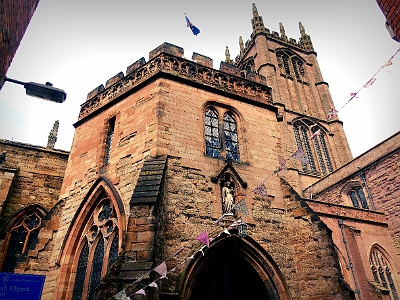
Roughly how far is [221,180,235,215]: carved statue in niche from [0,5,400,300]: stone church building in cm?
3

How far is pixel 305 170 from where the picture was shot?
2569cm

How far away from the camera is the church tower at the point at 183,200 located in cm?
675

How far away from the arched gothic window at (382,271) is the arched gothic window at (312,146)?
1120 cm

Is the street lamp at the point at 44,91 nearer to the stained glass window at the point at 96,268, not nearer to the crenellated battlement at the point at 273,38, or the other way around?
the stained glass window at the point at 96,268

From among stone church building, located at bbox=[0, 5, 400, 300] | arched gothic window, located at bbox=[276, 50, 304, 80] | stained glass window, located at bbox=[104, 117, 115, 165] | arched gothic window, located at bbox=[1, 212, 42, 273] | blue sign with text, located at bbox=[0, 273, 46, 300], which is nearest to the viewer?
blue sign with text, located at bbox=[0, 273, 46, 300]

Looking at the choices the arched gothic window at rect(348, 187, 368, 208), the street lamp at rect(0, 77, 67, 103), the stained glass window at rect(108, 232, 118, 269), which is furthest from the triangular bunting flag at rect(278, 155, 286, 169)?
the arched gothic window at rect(348, 187, 368, 208)

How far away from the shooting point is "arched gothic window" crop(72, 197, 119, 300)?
757cm

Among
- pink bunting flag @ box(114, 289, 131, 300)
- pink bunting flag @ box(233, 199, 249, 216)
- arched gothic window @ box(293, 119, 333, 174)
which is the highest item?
arched gothic window @ box(293, 119, 333, 174)

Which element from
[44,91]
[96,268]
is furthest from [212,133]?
[44,91]

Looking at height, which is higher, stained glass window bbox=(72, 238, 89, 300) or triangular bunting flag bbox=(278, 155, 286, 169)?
triangular bunting flag bbox=(278, 155, 286, 169)

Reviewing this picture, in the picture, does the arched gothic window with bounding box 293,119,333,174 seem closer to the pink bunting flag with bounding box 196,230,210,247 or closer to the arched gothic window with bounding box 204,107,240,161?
the arched gothic window with bounding box 204,107,240,161

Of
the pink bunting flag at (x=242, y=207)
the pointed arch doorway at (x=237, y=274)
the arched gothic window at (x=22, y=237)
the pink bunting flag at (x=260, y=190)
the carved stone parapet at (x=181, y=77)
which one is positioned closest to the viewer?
the pointed arch doorway at (x=237, y=274)

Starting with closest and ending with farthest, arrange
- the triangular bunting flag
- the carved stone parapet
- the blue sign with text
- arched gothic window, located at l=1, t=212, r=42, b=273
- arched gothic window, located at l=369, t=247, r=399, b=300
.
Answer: the blue sign with text, the triangular bunting flag, the carved stone parapet, arched gothic window, located at l=1, t=212, r=42, b=273, arched gothic window, located at l=369, t=247, r=399, b=300

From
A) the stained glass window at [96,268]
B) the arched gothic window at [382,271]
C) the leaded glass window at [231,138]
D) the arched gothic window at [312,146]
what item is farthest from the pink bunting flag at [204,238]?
the arched gothic window at [312,146]
